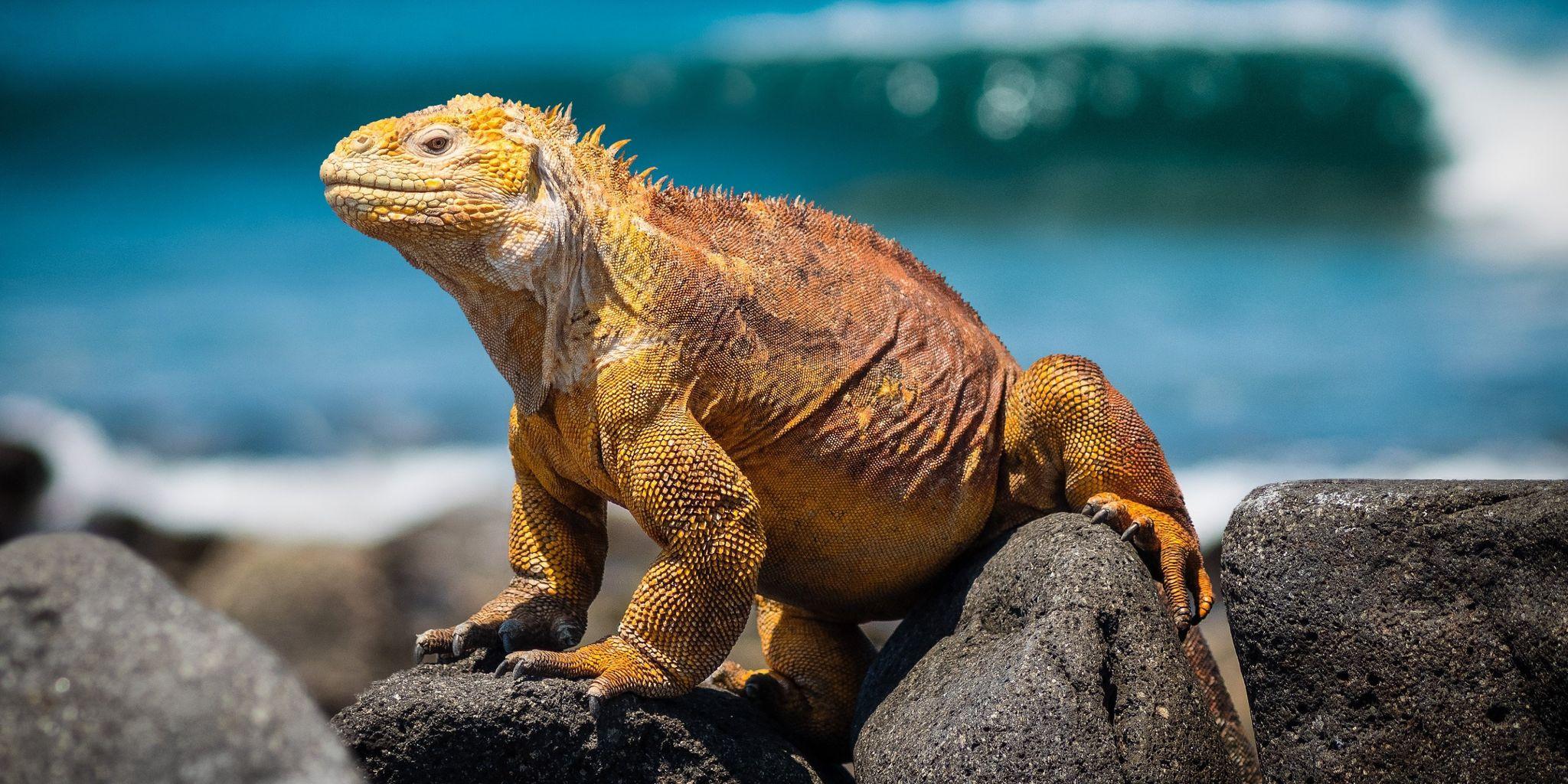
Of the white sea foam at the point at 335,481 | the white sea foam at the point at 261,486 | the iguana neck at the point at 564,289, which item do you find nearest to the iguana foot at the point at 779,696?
the iguana neck at the point at 564,289

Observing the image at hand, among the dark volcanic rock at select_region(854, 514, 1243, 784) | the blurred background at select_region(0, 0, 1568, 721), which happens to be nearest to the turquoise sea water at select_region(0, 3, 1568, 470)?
the blurred background at select_region(0, 0, 1568, 721)

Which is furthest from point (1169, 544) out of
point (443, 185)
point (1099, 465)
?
point (443, 185)

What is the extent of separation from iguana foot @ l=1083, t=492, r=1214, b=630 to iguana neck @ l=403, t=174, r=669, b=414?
1.99 metres

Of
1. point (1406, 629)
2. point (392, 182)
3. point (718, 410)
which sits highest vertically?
point (392, 182)

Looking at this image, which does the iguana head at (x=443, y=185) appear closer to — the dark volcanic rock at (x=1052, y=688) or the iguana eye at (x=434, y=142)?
the iguana eye at (x=434, y=142)

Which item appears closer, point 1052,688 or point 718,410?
point 1052,688

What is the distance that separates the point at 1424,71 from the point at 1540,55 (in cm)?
207

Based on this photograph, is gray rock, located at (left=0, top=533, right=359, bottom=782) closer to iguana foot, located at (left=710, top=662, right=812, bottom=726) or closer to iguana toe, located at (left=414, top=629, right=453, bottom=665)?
iguana toe, located at (left=414, top=629, right=453, bottom=665)

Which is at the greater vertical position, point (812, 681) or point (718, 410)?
point (718, 410)

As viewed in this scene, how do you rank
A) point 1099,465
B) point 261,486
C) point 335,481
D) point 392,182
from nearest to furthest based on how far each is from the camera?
1. point 392,182
2. point 1099,465
3. point 261,486
4. point 335,481

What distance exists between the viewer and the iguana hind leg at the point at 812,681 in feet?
18.9

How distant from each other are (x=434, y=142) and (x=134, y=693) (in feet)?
7.53

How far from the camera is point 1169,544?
17.3 feet

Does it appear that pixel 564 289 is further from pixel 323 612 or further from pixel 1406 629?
pixel 323 612
